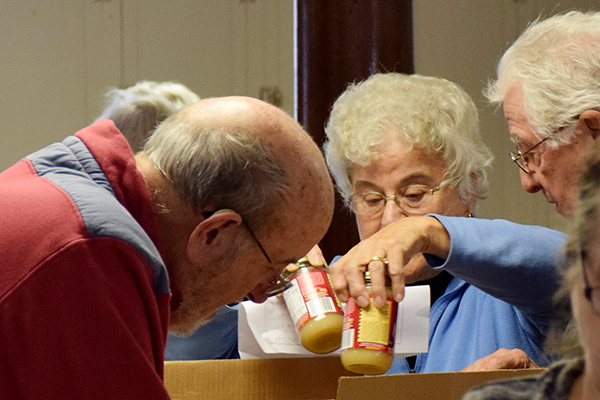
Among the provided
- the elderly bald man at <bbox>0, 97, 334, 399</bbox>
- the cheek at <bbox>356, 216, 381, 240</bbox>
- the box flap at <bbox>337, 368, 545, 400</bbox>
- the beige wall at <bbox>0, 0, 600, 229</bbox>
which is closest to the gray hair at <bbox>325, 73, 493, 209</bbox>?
the cheek at <bbox>356, 216, 381, 240</bbox>

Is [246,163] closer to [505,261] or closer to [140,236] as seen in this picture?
[140,236]

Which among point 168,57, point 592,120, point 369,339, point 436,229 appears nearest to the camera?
point 369,339

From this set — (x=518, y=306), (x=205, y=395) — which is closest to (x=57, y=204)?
(x=205, y=395)

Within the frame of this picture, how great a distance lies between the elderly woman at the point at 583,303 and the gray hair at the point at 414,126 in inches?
42.7

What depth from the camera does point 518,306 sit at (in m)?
1.36

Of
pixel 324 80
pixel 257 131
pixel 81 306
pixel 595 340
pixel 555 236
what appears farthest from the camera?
pixel 324 80

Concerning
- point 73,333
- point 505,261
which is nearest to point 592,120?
point 505,261

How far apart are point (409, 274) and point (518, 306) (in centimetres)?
37

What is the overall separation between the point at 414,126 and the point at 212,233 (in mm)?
769

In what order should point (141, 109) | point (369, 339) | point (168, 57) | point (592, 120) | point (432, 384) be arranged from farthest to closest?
point (168, 57)
point (141, 109)
point (592, 120)
point (369, 339)
point (432, 384)

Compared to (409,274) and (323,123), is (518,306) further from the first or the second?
(323,123)

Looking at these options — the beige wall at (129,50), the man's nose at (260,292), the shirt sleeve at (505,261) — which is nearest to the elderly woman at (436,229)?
the shirt sleeve at (505,261)

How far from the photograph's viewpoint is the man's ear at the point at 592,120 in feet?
4.74

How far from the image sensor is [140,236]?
923 millimetres
